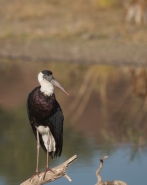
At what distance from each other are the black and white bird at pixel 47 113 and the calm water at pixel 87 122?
5.07 ft

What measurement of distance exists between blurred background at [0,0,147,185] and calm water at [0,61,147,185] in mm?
13

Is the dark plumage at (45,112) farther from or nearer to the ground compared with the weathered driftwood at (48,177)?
farther from the ground

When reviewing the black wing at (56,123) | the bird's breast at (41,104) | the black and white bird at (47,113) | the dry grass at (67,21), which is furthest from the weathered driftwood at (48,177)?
the dry grass at (67,21)

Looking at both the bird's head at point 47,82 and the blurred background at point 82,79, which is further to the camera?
the blurred background at point 82,79

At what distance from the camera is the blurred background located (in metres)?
10.4

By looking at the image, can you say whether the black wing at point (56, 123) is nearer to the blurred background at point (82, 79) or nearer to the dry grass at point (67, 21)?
the blurred background at point (82, 79)

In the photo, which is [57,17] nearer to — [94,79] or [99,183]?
[94,79]

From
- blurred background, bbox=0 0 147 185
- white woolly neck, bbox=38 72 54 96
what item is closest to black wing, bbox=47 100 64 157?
white woolly neck, bbox=38 72 54 96

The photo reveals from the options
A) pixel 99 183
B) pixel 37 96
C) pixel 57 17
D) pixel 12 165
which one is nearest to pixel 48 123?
pixel 37 96

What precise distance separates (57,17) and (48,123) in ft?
50.4

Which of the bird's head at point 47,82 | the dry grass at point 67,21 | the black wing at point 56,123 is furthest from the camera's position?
the dry grass at point 67,21

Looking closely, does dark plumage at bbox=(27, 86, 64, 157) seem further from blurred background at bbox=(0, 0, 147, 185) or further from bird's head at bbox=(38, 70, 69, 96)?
blurred background at bbox=(0, 0, 147, 185)

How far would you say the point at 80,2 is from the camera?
82.2ft

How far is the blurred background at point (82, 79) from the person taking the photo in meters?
10.4
